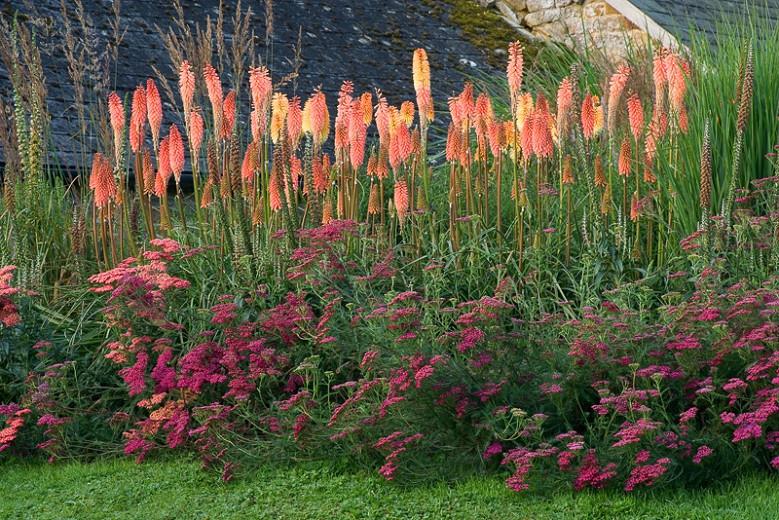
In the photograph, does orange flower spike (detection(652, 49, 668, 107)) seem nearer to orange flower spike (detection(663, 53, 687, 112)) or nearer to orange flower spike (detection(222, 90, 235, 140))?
orange flower spike (detection(663, 53, 687, 112))

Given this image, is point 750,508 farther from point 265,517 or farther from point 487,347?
point 265,517

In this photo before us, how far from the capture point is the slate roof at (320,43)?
10.6 metres

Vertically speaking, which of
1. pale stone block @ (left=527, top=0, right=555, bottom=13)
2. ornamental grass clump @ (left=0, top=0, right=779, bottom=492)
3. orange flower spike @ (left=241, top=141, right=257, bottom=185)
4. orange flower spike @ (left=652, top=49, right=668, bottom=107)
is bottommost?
ornamental grass clump @ (left=0, top=0, right=779, bottom=492)

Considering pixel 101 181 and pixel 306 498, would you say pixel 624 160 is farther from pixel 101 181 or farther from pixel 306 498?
pixel 101 181

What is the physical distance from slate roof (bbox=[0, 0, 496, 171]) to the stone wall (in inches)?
37.4

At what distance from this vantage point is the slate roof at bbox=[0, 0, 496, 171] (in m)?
10.6

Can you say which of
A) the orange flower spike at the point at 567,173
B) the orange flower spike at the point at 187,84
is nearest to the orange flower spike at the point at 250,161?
the orange flower spike at the point at 187,84

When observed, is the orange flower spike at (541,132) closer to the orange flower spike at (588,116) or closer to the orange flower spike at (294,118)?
the orange flower spike at (588,116)

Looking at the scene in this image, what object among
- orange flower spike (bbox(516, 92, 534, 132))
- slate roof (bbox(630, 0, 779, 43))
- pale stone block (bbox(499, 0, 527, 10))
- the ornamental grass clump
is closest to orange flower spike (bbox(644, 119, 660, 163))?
the ornamental grass clump

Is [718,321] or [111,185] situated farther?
[111,185]

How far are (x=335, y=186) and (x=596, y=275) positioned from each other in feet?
8.62

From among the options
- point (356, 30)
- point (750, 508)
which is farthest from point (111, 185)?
point (356, 30)

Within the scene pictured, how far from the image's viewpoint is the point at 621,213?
708 centimetres

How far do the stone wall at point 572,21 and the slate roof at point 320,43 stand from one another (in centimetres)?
95
